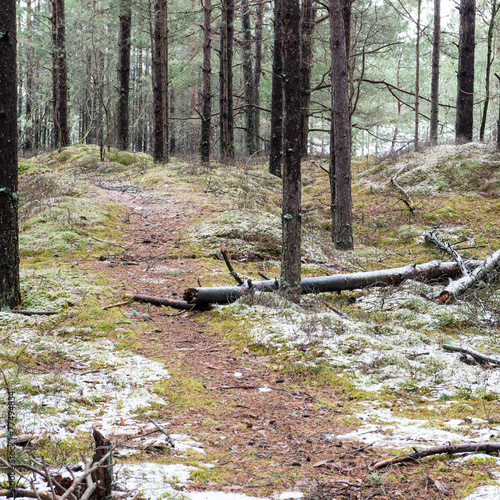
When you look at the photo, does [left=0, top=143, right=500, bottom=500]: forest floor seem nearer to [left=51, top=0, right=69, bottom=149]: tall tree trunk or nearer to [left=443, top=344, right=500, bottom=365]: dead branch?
[left=443, top=344, right=500, bottom=365]: dead branch

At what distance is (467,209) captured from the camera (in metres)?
11.8

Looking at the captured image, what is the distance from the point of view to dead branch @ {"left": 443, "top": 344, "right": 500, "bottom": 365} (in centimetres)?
422

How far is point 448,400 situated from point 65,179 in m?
12.6

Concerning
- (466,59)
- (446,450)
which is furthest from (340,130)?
(466,59)

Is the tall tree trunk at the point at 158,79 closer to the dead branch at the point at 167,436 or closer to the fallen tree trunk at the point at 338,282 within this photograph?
the fallen tree trunk at the point at 338,282

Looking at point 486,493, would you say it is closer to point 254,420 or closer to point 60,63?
point 254,420

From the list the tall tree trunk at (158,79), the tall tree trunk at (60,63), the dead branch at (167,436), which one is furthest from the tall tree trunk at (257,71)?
the dead branch at (167,436)

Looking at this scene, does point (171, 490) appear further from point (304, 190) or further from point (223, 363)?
point (304, 190)

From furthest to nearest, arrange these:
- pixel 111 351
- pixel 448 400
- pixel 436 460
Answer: pixel 111 351 < pixel 448 400 < pixel 436 460

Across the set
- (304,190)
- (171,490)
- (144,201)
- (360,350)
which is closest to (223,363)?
(360,350)

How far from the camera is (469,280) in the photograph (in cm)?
690

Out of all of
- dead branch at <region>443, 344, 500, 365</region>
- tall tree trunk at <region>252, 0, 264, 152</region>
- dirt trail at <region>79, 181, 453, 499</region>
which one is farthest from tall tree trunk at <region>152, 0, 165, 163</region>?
dead branch at <region>443, 344, 500, 365</region>

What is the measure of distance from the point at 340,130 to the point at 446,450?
8.13 metres

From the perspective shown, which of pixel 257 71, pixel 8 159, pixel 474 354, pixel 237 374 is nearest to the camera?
pixel 237 374
